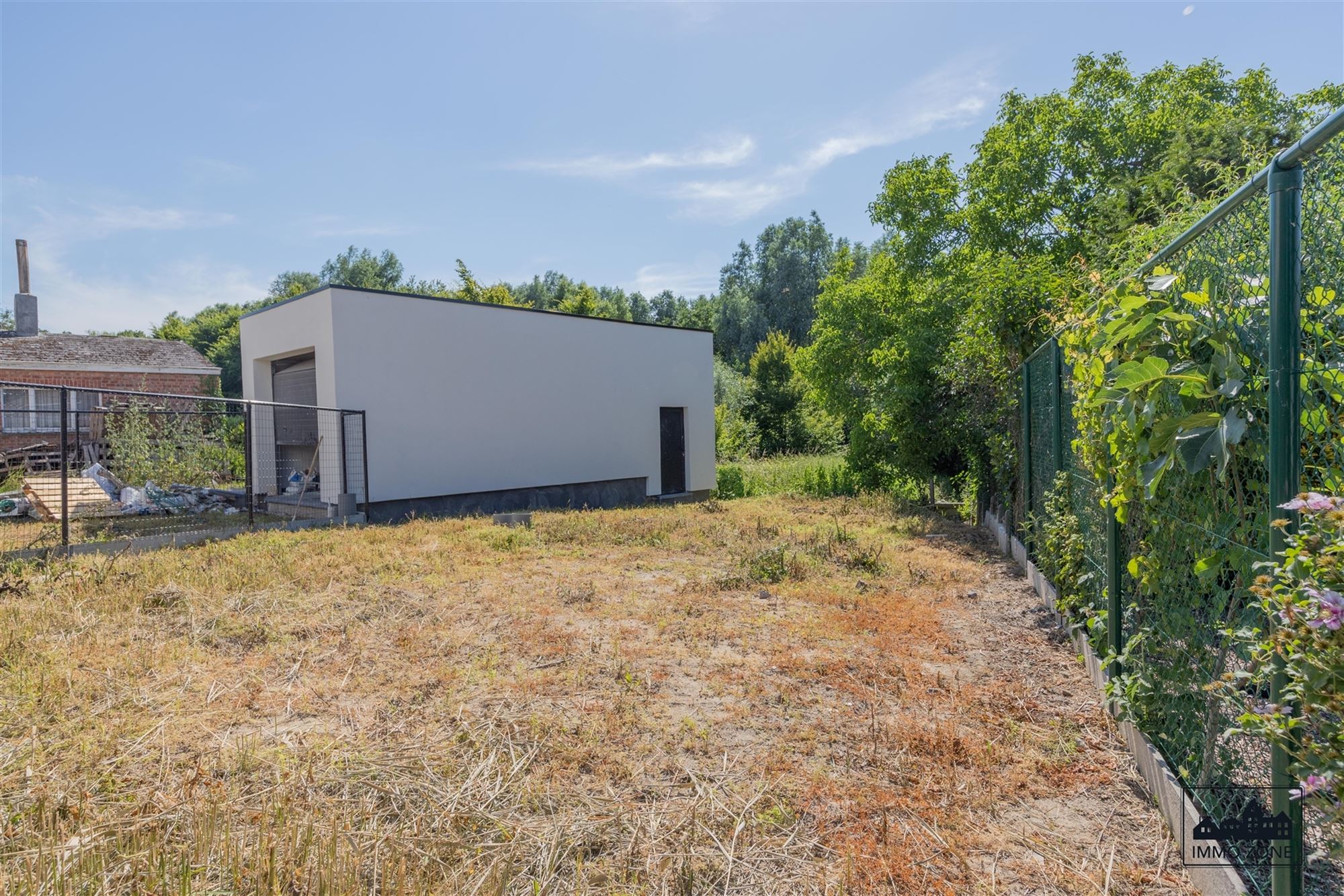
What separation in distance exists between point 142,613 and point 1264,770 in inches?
261

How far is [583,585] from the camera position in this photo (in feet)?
20.3

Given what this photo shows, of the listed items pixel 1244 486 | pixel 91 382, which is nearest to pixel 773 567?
pixel 1244 486

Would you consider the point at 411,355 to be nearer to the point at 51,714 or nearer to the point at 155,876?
the point at 51,714

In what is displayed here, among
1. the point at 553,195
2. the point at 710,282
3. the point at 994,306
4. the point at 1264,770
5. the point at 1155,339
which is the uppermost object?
the point at 710,282

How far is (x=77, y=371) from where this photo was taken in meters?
17.7

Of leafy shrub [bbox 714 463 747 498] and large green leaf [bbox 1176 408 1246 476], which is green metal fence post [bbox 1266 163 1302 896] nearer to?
large green leaf [bbox 1176 408 1246 476]

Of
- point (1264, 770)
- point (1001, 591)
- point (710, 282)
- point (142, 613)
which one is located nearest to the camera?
point (1264, 770)

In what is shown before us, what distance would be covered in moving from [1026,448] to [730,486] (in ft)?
35.4

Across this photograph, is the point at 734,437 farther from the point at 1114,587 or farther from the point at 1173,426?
the point at 1173,426

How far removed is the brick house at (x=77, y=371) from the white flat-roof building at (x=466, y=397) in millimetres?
7342

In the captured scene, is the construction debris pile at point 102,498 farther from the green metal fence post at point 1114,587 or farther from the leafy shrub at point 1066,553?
the green metal fence post at point 1114,587

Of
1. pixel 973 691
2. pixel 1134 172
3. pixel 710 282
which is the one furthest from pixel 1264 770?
pixel 710 282

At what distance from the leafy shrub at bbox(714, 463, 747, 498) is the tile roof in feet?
52.9

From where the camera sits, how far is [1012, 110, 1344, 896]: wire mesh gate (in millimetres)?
1459
